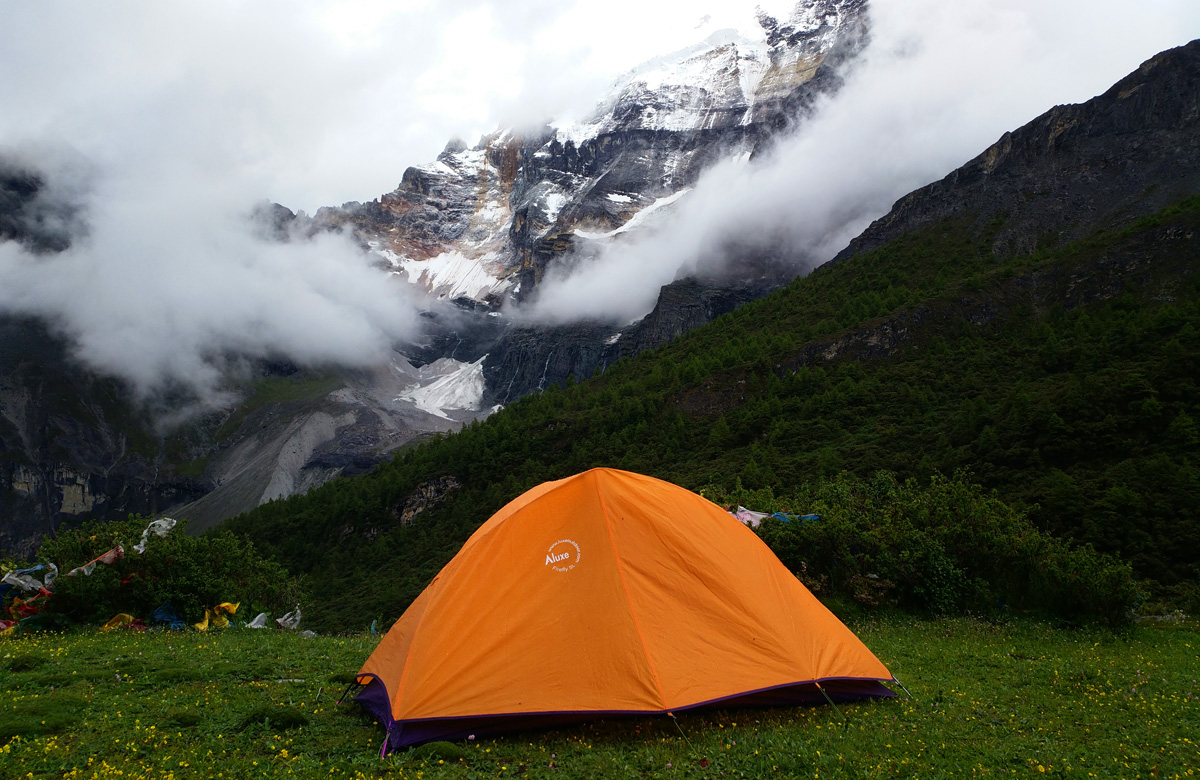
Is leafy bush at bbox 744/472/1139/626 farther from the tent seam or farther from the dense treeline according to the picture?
the tent seam

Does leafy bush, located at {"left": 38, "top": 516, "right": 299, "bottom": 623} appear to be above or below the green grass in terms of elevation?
above

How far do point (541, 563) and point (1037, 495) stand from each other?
3544cm

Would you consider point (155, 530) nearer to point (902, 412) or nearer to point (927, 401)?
point (902, 412)

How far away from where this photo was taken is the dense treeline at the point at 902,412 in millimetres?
35562

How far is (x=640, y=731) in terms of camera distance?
9422 millimetres

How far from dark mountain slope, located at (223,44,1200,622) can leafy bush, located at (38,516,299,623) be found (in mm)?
32400

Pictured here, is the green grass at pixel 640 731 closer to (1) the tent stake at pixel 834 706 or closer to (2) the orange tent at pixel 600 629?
(1) the tent stake at pixel 834 706

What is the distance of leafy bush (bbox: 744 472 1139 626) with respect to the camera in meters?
18.1

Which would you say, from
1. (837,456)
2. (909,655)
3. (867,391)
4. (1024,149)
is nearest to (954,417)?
(837,456)

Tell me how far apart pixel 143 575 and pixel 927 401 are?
219ft

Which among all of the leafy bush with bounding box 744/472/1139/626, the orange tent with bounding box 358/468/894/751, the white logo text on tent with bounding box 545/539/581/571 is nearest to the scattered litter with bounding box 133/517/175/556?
the orange tent with bounding box 358/468/894/751

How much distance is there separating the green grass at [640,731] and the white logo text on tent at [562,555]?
2.43 metres

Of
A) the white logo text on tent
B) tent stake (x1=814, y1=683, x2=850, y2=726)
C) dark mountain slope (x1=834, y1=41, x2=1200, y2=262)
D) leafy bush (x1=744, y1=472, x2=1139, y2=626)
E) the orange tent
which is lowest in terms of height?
leafy bush (x1=744, y1=472, x2=1139, y2=626)

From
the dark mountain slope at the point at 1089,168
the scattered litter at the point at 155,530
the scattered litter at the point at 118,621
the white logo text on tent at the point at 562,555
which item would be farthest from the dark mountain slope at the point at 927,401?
the scattered litter at the point at 155,530
